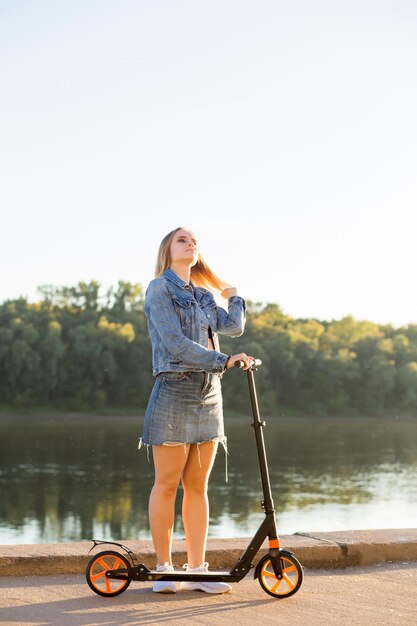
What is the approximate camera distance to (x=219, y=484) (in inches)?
1592

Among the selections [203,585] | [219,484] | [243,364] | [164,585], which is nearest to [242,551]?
[203,585]

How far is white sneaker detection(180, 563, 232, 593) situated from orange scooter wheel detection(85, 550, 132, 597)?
10.5 inches

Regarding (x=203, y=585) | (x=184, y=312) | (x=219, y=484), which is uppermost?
(x=184, y=312)

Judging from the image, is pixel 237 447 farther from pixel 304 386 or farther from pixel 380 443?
pixel 304 386

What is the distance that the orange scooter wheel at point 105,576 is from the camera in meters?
4.52

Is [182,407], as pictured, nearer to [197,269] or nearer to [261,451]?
[261,451]

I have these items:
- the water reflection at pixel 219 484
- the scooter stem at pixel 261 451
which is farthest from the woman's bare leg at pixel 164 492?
the water reflection at pixel 219 484

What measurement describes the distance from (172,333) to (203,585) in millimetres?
1134

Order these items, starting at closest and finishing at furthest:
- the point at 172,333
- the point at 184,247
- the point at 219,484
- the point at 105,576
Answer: the point at 105,576, the point at 172,333, the point at 184,247, the point at 219,484

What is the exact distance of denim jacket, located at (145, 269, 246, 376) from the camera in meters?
4.60

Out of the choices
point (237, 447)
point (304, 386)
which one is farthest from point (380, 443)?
point (304, 386)

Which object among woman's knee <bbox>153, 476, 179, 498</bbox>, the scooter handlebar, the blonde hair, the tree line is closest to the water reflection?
the tree line

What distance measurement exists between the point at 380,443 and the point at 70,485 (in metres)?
30.1

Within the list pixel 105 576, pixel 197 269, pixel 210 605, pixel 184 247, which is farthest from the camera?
pixel 197 269
